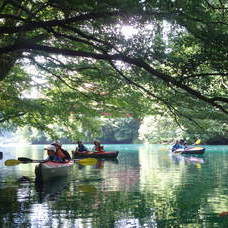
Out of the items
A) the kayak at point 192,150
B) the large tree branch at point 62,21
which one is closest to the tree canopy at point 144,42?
the large tree branch at point 62,21

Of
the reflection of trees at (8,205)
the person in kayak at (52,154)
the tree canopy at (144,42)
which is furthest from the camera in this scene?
the person in kayak at (52,154)

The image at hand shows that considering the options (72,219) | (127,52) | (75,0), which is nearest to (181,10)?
(127,52)

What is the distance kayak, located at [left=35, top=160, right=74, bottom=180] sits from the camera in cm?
1369

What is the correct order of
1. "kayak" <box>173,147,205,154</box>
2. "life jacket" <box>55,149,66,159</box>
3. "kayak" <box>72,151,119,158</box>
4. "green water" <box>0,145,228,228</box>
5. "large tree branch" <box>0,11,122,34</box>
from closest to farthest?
"large tree branch" <box>0,11,122,34</box> < "green water" <box>0,145,228,228</box> < "life jacket" <box>55,149,66,159</box> < "kayak" <box>72,151,119,158</box> < "kayak" <box>173,147,205,154</box>

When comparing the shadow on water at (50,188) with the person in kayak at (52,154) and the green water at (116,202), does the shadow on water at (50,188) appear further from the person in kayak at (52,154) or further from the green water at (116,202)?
the person in kayak at (52,154)

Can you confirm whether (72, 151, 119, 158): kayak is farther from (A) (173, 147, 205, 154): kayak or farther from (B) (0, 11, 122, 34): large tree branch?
(B) (0, 11, 122, 34): large tree branch

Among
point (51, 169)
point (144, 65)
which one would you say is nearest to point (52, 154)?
point (51, 169)

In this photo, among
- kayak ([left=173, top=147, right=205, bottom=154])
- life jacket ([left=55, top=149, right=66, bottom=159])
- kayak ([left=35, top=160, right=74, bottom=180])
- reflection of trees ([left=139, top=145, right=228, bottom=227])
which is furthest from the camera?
kayak ([left=173, top=147, right=205, bottom=154])

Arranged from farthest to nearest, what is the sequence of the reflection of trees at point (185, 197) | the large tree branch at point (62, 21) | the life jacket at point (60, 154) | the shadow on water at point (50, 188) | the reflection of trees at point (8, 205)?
1. the life jacket at point (60, 154)
2. the shadow on water at point (50, 188)
3. the reflection of trees at point (185, 197)
4. the reflection of trees at point (8, 205)
5. the large tree branch at point (62, 21)

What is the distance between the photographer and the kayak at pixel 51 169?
44.9ft

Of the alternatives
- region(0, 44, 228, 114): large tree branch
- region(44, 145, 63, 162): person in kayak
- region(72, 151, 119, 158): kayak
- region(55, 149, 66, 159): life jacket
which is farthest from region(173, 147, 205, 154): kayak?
region(0, 44, 228, 114): large tree branch

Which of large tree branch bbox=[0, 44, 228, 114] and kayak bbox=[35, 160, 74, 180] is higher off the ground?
large tree branch bbox=[0, 44, 228, 114]

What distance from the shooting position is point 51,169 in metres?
14.3

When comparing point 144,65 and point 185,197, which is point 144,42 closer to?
point 144,65
